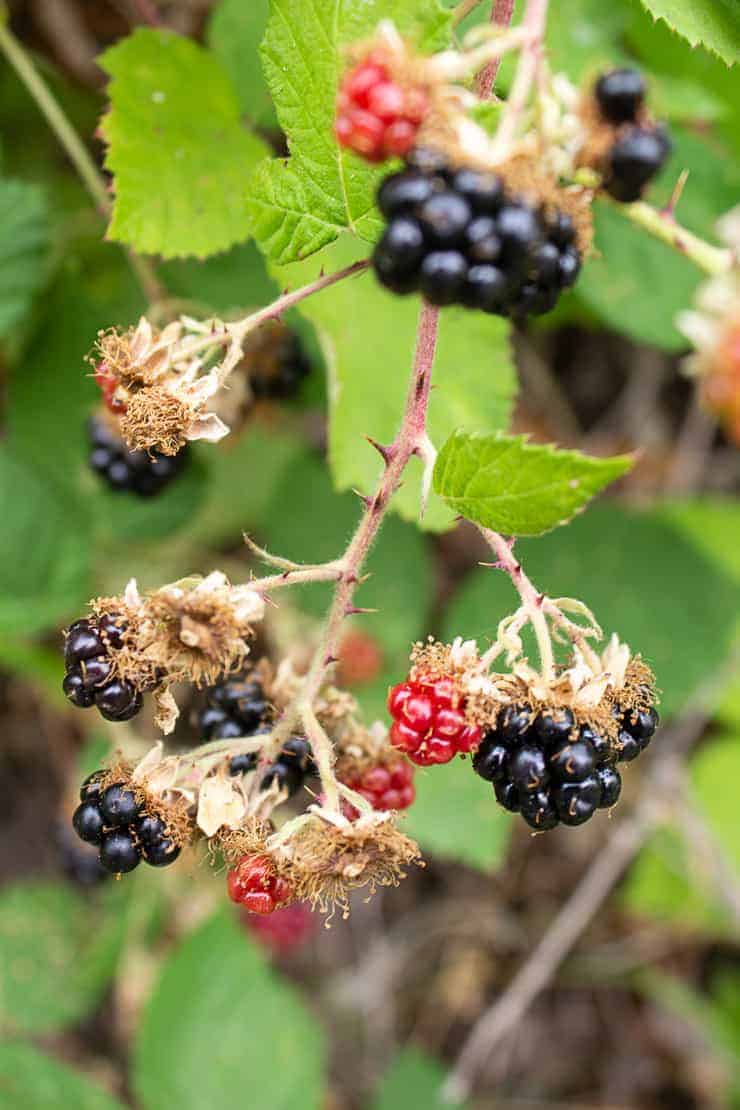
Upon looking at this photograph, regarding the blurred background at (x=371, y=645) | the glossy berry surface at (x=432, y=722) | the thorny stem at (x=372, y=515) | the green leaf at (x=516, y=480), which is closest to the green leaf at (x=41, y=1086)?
the blurred background at (x=371, y=645)

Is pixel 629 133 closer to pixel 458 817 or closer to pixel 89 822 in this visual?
pixel 89 822

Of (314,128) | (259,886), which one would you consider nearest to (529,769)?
(259,886)

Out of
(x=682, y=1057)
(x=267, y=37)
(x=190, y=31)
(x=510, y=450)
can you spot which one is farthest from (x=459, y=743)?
(x=682, y=1057)

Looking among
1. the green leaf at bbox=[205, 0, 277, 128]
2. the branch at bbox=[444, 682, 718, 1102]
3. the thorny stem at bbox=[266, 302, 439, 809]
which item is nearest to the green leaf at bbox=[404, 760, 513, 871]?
the branch at bbox=[444, 682, 718, 1102]

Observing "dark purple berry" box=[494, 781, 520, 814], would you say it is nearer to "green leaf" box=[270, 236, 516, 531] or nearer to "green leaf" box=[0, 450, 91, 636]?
"green leaf" box=[270, 236, 516, 531]

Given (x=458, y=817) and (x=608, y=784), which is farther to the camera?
(x=458, y=817)

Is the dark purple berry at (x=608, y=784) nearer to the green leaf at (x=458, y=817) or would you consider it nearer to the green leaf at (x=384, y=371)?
the green leaf at (x=384, y=371)
